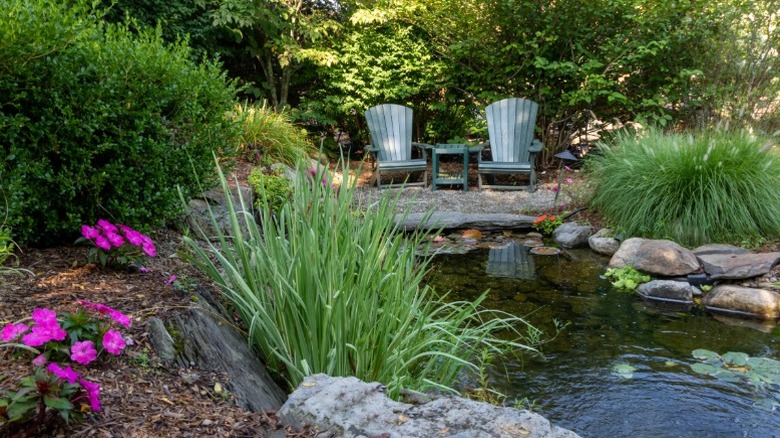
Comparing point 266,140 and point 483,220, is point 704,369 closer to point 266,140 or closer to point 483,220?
point 483,220

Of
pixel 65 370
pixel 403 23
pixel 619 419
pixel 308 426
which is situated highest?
pixel 403 23

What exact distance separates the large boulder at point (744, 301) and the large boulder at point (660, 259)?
1.02 feet

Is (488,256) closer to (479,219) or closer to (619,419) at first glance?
(479,219)

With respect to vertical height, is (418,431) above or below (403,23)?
below

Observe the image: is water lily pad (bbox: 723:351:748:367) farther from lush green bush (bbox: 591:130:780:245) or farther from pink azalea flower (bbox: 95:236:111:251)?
pink azalea flower (bbox: 95:236:111:251)

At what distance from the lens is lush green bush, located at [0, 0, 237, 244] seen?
219cm

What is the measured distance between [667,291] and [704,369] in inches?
Answer: 47.8

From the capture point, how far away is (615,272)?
4504 mm

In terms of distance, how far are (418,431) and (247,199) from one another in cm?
302

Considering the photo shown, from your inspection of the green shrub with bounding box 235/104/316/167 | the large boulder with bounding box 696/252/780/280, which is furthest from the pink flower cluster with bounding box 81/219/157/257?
the large boulder with bounding box 696/252/780/280

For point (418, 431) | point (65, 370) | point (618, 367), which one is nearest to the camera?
point (65, 370)

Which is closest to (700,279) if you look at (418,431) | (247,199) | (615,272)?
(615,272)

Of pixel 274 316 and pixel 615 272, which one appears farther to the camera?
pixel 615 272

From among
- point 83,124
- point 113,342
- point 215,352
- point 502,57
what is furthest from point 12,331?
point 502,57
